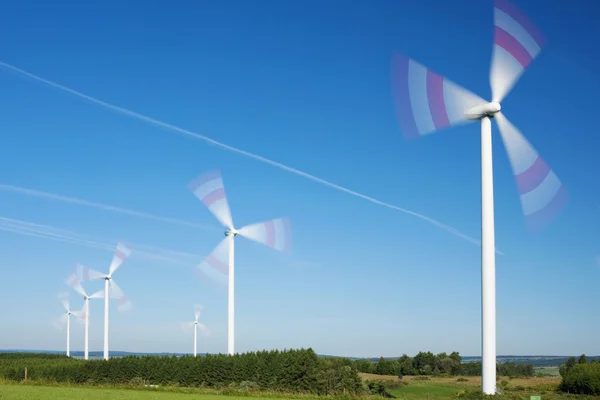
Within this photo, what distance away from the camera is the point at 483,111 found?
2745 centimetres

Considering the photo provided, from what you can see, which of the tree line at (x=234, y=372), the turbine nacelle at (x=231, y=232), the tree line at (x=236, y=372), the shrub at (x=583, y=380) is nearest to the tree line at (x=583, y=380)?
the shrub at (x=583, y=380)

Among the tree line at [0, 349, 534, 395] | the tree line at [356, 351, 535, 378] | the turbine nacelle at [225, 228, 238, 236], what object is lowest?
the tree line at [356, 351, 535, 378]

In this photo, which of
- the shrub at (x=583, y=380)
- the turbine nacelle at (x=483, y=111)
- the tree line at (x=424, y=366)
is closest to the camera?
the turbine nacelle at (x=483, y=111)

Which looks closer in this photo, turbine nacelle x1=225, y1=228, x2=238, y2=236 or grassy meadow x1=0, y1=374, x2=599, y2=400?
grassy meadow x1=0, y1=374, x2=599, y2=400

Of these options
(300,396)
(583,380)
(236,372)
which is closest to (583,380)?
(583,380)

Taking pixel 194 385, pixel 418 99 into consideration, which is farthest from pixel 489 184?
pixel 194 385

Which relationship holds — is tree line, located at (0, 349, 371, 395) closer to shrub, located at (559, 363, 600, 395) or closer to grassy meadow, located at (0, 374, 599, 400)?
grassy meadow, located at (0, 374, 599, 400)

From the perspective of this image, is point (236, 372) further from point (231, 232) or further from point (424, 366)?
point (424, 366)

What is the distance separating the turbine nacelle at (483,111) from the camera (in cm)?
2738

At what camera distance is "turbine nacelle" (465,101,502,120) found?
27375mm

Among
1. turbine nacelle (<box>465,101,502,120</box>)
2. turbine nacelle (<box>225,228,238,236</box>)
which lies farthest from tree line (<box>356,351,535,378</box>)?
turbine nacelle (<box>465,101,502,120</box>)

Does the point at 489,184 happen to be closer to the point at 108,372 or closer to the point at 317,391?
the point at 317,391

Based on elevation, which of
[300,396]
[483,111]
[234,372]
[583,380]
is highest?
[483,111]

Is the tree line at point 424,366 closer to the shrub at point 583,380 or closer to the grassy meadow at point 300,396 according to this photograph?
the grassy meadow at point 300,396
